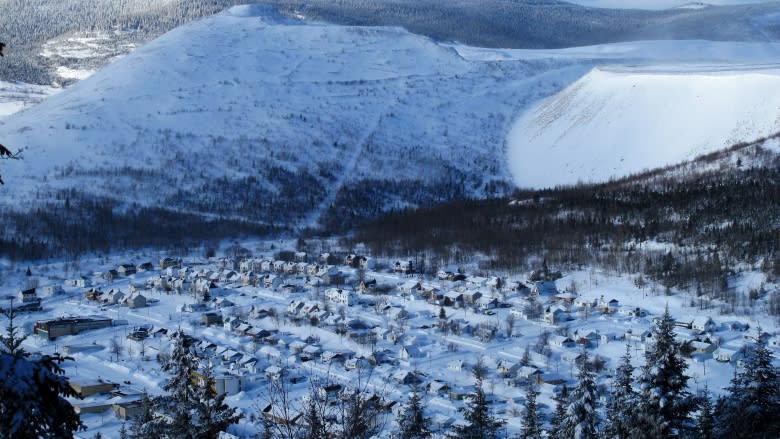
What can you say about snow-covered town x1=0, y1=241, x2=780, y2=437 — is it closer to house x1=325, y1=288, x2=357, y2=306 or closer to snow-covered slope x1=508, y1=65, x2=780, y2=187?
house x1=325, y1=288, x2=357, y2=306

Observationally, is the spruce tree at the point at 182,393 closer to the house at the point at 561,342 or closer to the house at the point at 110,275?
the house at the point at 561,342

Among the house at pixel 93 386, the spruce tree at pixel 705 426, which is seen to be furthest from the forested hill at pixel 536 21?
the spruce tree at pixel 705 426

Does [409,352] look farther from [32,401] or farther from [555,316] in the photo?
[32,401]

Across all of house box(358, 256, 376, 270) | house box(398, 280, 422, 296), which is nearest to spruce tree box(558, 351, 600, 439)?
house box(398, 280, 422, 296)

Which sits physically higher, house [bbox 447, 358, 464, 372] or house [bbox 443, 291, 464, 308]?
house [bbox 443, 291, 464, 308]

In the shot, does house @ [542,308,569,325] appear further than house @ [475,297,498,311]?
No

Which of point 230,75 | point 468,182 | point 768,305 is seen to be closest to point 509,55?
point 230,75
